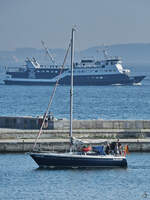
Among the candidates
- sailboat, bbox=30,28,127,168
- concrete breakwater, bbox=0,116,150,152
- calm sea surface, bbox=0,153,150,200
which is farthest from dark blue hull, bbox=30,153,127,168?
concrete breakwater, bbox=0,116,150,152

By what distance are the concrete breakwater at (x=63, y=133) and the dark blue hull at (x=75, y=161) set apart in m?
3.58

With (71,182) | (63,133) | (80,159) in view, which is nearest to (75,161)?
(80,159)

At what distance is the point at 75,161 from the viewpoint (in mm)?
44188

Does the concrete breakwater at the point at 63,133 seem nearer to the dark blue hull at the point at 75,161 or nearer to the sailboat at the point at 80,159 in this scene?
the sailboat at the point at 80,159

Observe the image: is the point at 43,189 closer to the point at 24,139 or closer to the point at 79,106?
the point at 24,139

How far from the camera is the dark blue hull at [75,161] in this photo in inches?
1740

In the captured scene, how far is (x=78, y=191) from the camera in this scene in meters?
38.9

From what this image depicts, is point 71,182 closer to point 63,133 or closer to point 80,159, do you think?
point 80,159

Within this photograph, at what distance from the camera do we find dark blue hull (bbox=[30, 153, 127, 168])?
44188mm

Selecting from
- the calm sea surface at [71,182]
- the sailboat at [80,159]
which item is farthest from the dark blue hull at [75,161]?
the calm sea surface at [71,182]

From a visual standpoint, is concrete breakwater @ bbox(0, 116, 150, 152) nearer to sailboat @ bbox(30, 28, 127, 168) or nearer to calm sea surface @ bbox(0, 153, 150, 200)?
calm sea surface @ bbox(0, 153, 150, 200)

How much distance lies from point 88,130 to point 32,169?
11534mm

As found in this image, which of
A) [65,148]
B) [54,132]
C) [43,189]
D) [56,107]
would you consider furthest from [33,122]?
[56,107]

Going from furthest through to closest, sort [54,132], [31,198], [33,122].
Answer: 1. [33,122]
2. [54,132]
3. [31,198]
